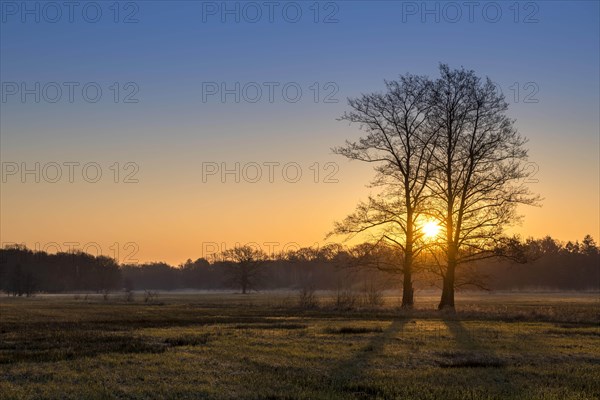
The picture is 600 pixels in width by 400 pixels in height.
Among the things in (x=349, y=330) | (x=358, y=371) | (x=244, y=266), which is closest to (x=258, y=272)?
(x=244, y=266)

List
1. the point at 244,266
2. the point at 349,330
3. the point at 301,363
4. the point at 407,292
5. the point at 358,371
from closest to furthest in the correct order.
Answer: the point at 358,371, the point at 301,363, the point at 349,330, the point at 407,292, the point at 244,266

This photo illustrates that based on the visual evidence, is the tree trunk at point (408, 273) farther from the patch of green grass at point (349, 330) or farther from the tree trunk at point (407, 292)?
the patch of green grass at point (349, 330)

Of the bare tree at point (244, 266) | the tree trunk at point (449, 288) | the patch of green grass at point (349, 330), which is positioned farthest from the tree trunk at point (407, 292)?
the bare tree at point (244, 266)

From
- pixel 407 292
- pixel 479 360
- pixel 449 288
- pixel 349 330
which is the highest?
pixel 449 288

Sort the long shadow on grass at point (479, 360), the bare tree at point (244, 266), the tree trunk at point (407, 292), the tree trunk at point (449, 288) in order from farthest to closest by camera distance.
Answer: the bare tree at point (244, 266)
the tree trunk at point (407, 292)
the tree trunk at point (449, 288)
the long shadow on grass at point (479, 360)

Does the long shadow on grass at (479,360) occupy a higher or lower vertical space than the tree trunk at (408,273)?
lower

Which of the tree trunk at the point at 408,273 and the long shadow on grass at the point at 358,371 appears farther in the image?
the tree trunk at the point at 408,273

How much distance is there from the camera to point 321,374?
552 inches

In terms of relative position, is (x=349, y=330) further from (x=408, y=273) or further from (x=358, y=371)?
(x=408, y=273)

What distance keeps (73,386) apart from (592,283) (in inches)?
5993

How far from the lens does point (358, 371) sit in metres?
14.5

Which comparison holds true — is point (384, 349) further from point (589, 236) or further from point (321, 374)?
point (589, 236)

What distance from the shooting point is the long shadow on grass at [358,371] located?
1222cm

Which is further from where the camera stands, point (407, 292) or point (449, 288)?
point (407, 292)
